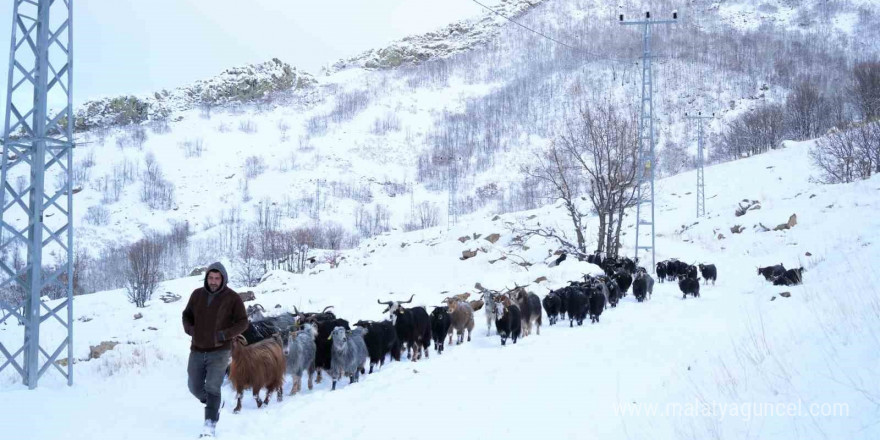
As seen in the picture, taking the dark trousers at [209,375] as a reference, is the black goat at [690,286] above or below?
below

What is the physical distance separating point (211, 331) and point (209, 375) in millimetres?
571

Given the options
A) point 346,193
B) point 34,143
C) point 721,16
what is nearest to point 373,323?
point 34,143

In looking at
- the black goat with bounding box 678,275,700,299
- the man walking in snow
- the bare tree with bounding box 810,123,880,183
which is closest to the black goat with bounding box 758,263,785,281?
the black goat with bounding box 678,275,700,299

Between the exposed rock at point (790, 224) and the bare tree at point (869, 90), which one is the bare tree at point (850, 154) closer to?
the exposed rock at point (790, 224)

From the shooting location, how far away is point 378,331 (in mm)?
10383

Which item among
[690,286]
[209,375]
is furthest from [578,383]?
[690,286]

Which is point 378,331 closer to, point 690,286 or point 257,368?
point 257,368

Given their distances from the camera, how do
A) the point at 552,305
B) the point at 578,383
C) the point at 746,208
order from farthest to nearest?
Result: the point at 746,208 → the point at 552,305 → the point at 578,383

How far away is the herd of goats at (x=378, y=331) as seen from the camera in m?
8.25

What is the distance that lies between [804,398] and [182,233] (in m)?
84.5

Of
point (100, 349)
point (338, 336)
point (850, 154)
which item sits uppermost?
point (850, 154)

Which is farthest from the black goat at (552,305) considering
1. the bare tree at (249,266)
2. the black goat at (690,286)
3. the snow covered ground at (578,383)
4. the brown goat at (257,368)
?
the bare tree at (249,266)

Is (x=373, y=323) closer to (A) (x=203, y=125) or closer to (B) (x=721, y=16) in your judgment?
(A) (x=203, y=125)

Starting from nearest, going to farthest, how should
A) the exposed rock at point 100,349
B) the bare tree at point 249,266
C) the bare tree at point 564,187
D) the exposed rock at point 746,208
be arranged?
the exposed rock at point 100,349, the bare tree at point 564,187, the exposed rock at point 746,208, the bare tree at point 249,266
